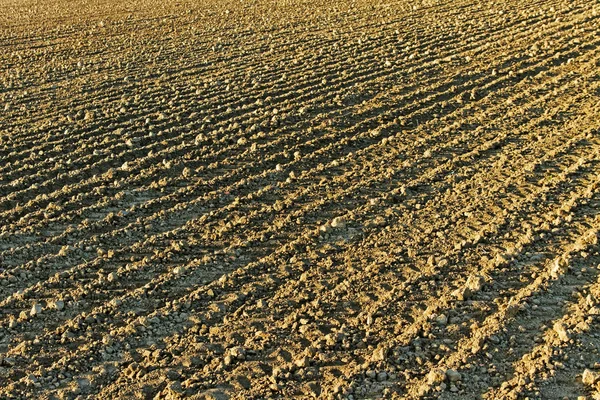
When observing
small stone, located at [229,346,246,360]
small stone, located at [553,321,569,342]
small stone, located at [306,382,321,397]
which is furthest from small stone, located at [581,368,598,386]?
small stone, located at [229,346,246,360]

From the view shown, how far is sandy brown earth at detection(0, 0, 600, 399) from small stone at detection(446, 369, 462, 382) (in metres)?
0.01

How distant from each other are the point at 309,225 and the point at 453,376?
214cm

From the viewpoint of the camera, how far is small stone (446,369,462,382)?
3756 millimetres

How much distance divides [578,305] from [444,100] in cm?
429

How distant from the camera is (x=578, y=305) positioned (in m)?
4.28

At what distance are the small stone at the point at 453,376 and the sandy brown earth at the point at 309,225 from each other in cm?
1

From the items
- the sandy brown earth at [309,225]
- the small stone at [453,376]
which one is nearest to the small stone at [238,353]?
the sandy brown earth at [309,225]

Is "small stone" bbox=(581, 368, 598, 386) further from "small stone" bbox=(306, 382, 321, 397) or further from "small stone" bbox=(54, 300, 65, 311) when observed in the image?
"small stone" bbox=(54, 300, 65, 311)

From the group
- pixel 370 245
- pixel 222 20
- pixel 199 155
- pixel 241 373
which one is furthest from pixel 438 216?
pixel 222 20

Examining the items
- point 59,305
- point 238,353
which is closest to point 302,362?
point 238,353

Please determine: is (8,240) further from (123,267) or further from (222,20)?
(222,20)

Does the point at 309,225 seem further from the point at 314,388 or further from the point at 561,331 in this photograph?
the point at 561,331

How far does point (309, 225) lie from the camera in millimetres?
5547

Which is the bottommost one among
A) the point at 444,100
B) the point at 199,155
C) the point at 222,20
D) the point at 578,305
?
the point at 578,305
